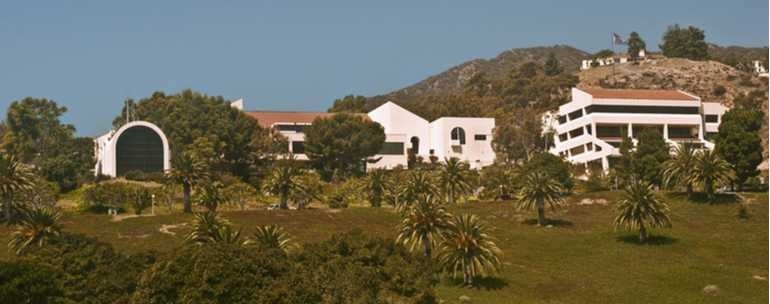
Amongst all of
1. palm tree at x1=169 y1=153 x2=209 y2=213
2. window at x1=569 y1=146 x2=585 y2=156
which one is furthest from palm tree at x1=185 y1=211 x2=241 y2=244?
window at x1=569 y1=146 x2=585 y2=156

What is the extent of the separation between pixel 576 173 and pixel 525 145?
2148 centimetres

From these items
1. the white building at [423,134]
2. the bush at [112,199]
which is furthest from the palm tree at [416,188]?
the white building at [423,134]

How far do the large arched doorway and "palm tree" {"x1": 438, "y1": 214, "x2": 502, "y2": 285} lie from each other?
71.1 meters

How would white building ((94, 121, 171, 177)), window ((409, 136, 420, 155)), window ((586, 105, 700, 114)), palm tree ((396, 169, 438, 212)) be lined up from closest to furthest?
1. palm tree ((396, 169, 438, 212))
2. white building ((94, 121, 171, 177))
3. window ((586, 105, 700, 114))
4. window ((409, 136, 420, 155))

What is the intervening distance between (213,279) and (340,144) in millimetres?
95752

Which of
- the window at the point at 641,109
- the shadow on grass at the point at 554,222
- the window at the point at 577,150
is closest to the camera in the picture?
the shadow on grass at the point at 554,222

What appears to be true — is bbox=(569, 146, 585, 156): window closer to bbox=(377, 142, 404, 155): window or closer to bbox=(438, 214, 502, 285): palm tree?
bbox=(377, 142, 404, 155): window

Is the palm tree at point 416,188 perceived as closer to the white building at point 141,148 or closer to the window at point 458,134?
the white building at point 141,148

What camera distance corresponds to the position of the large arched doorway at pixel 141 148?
14050cm

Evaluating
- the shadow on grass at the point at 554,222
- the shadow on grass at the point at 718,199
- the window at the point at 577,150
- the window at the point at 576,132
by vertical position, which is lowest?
the shadow on grass at the point at 554,222

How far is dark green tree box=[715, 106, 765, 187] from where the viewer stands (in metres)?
112

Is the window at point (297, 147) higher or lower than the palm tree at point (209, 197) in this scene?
higher

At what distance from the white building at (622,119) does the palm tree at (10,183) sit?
8342cm

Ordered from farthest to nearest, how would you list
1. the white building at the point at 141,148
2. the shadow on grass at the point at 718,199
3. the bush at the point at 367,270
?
the white building at the point at 141,148
the shadow on grass at the point at 718,199
the bush at the point at 367,270
